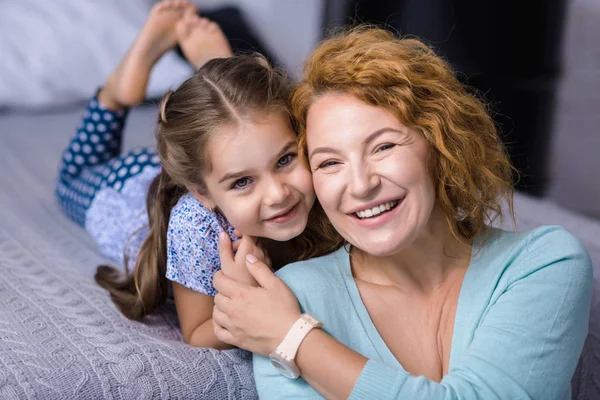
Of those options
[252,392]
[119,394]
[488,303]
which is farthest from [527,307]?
[119,394]

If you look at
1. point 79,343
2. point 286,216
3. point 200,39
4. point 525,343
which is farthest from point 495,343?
point 200,39

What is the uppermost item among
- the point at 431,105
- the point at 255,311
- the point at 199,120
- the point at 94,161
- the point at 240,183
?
the point at 431,105

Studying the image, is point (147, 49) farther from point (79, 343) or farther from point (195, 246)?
point (79, 343)

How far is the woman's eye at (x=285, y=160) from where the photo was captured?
1.53 m

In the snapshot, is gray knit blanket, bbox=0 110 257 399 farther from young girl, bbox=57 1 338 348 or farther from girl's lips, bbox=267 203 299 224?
girl's lips, bbox=267 203 299 224

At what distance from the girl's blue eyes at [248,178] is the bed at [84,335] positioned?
311mm

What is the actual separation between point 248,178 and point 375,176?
1.11ft

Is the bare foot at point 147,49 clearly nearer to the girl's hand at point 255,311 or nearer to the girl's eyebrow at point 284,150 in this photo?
the girl's eyebrow at point 284,150

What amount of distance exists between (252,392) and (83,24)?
8.05ft

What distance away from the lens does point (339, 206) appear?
1.33m

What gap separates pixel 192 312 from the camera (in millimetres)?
1657

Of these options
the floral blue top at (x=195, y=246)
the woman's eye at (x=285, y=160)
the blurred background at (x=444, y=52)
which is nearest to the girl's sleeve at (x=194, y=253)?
the floral blue top at (x=195, y=246)

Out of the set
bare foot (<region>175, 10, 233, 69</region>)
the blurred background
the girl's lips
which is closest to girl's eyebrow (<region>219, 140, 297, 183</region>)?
the girl's lips

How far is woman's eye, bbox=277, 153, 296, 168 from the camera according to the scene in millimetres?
1533
